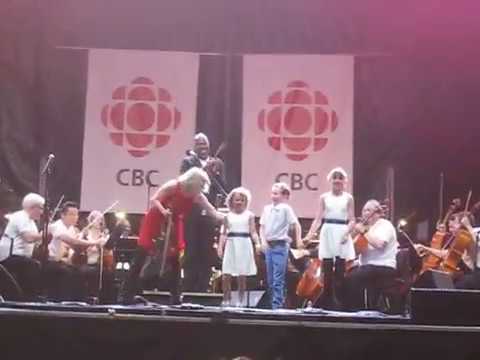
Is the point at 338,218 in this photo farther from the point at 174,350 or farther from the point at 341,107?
the point at 174,350

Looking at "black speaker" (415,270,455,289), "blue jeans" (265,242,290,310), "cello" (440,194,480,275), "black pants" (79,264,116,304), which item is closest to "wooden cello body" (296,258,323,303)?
"blue jeans" (265,242,290,310)

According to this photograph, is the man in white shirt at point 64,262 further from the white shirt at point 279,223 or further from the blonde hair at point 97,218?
the white shirt at point 279,223

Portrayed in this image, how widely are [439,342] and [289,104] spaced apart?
344 inches

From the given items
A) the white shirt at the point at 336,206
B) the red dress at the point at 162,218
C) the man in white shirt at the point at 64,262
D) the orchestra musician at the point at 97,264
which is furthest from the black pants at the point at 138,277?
the white shirt at the point at 336,206

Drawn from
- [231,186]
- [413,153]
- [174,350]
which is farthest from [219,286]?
[174,350]

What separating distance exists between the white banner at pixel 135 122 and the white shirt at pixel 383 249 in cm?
397

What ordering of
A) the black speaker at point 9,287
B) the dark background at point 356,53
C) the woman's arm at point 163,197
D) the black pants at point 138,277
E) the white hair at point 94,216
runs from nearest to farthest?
1. the woman's arm at point 163,197
2. the black pants at point 138,277
3. the black speaker at point 9,287
4. the white hair at point 94,216
5. the dark background at point 356,53

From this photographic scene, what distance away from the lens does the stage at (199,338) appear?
19.2 feet

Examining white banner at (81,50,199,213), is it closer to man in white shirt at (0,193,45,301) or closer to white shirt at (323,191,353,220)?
man in white shirt at (0,193,45,301)

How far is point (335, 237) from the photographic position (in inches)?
442

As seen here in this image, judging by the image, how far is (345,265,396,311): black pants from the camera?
11.0 m

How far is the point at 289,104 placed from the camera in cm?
1423

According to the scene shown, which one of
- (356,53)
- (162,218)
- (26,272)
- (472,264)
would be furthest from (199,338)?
(356,53)

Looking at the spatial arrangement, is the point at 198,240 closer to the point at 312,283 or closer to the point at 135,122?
the point at 312,283
